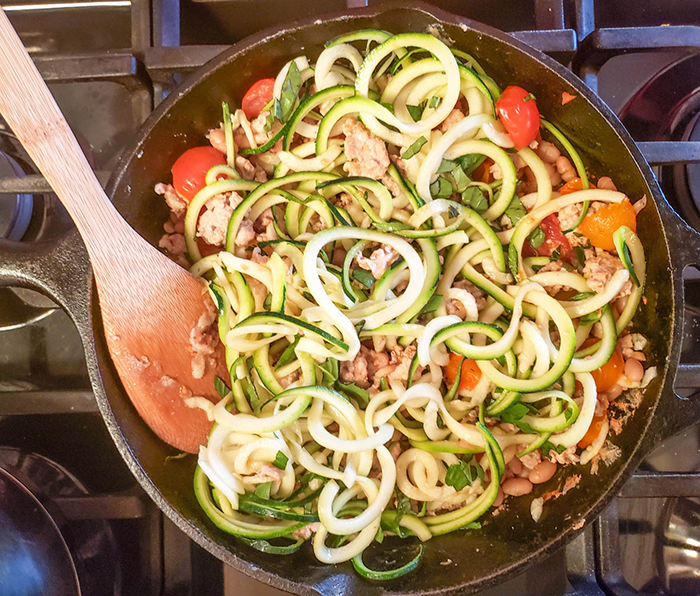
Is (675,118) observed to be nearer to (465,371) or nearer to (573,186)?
(573,186)

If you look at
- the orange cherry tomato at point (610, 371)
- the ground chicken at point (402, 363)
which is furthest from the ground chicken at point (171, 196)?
the orange cherry tomato at point (610, 371)

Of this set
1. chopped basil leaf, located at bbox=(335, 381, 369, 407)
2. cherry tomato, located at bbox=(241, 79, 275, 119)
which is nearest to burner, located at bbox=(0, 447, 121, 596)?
chopped basil leaf, located at bbox=(335, 381, 369, 407)

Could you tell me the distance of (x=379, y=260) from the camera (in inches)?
78.4

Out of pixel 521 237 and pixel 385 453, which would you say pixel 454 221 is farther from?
pixel 385 453

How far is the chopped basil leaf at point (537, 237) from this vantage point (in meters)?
2.05

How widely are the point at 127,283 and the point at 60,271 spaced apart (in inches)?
8.3

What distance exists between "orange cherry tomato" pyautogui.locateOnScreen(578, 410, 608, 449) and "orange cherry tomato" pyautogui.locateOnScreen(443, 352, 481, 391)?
0.42 meters

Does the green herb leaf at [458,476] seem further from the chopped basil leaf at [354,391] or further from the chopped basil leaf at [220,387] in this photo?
the chopped basil leaf at [220,387]

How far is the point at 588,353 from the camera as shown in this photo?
2.04 meters

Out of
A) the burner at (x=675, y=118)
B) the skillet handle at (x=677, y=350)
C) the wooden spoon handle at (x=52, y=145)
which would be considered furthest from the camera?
the burner at (x=675, y=118)

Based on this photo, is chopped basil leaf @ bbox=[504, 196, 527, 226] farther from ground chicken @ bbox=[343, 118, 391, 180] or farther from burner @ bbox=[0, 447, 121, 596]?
burner @ bbox=[0, 447, 121, 596]

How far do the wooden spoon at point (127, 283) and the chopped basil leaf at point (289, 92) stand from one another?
2.11 feet

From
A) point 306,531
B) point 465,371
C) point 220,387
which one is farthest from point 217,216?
point 306,531

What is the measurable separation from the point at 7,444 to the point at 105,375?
0.89m
